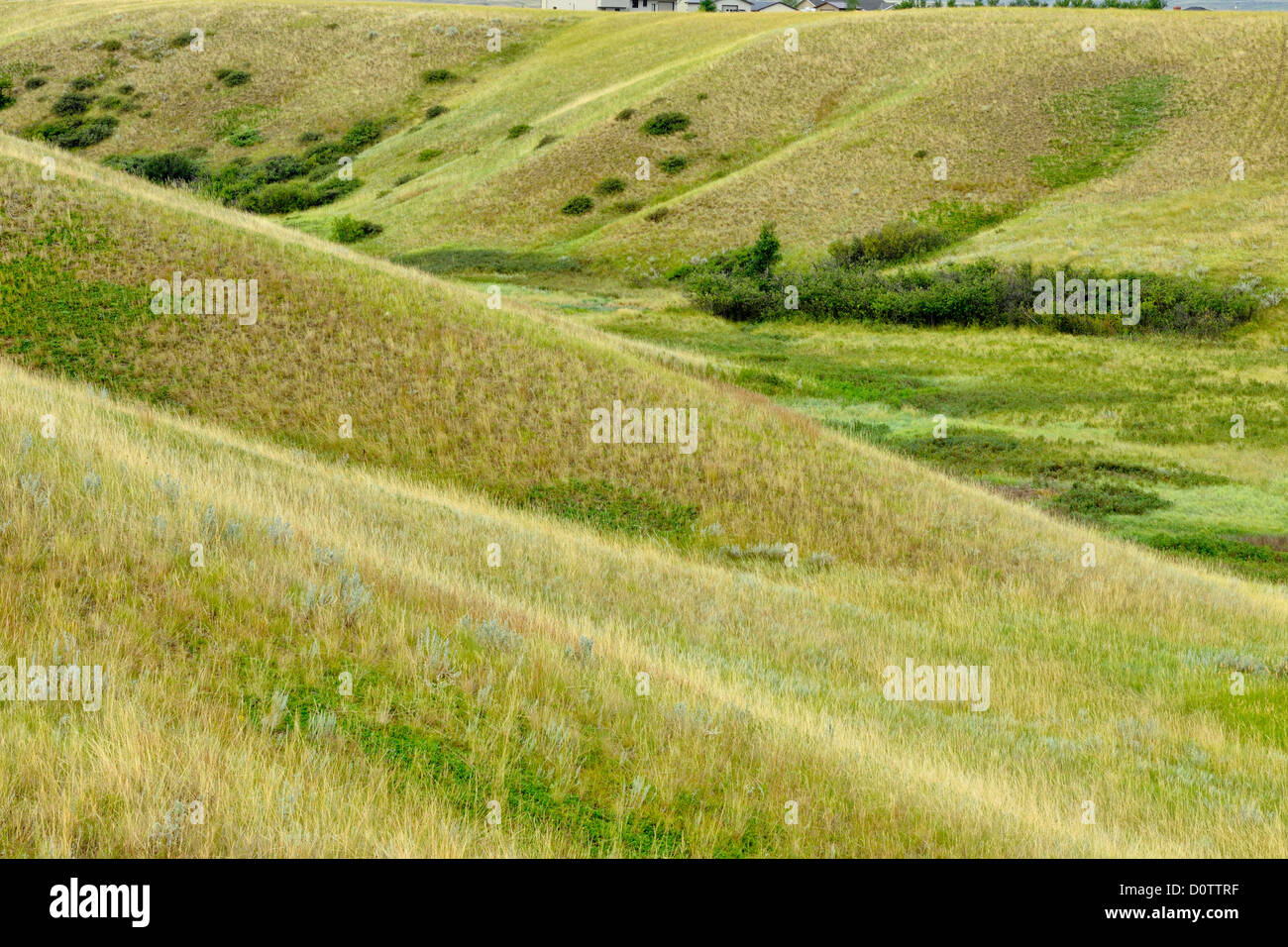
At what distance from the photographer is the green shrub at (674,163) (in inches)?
2904

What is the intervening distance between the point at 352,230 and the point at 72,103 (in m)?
46.7

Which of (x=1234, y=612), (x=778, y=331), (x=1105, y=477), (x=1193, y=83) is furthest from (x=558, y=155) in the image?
(x=1234, y=612)

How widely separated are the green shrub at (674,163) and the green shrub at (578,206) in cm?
693

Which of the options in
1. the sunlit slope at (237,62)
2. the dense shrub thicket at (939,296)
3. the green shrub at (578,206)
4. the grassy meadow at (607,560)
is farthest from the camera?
the sunlit slope at (237,62)

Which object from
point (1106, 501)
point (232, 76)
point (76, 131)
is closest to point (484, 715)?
point (1106, 501)

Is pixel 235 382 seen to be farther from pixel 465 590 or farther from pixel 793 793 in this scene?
pixel 793 793

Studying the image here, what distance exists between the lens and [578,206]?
71000 millimetres

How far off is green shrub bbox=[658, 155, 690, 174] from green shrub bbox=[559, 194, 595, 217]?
693cm

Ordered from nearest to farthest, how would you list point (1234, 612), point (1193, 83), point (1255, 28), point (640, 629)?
point (640, 629) < point (1234, 612) < point (1193, 83) < point (1255, 28)

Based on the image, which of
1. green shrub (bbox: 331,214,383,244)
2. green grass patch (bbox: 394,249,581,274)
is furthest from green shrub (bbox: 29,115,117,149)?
green grass patch (bbox: 394,249,581,274)

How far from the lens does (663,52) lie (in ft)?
315

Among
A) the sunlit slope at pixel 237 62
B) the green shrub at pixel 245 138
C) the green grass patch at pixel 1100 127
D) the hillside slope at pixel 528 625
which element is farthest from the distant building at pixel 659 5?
the hillside slope at pixel 528 625

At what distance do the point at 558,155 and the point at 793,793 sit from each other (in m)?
76.1

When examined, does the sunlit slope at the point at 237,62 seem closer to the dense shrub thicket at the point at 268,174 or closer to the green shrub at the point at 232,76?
the green shrub at the point at 232,76
